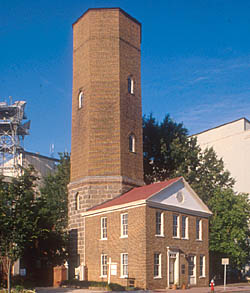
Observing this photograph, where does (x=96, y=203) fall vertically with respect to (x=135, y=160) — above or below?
below

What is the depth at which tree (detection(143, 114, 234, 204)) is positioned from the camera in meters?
50.0

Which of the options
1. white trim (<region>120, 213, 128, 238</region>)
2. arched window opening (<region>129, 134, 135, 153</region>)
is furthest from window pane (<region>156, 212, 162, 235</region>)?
arched window opening (<region>129, 134, 135, 153</region>)

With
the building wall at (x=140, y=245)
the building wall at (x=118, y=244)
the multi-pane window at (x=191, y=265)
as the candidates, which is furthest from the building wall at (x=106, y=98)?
the multi-pane window at (x=191, y=265)

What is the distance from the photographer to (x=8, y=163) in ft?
223

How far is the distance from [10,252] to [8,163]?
42876mm

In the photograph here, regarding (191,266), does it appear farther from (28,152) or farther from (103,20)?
(28,152)

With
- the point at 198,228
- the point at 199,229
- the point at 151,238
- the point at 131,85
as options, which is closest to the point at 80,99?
the point at 131,85

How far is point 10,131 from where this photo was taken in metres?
67.6

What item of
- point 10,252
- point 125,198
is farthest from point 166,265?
point 10,252

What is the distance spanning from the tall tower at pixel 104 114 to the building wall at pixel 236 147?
61.6 feet

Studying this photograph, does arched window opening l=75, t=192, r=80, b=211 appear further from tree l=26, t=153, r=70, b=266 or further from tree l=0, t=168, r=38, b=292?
tree l=0, t=168, r=38, b=292

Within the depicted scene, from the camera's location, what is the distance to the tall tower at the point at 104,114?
40.4 meters

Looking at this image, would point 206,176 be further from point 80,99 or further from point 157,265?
point 157,265

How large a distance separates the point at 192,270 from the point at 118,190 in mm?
9135
